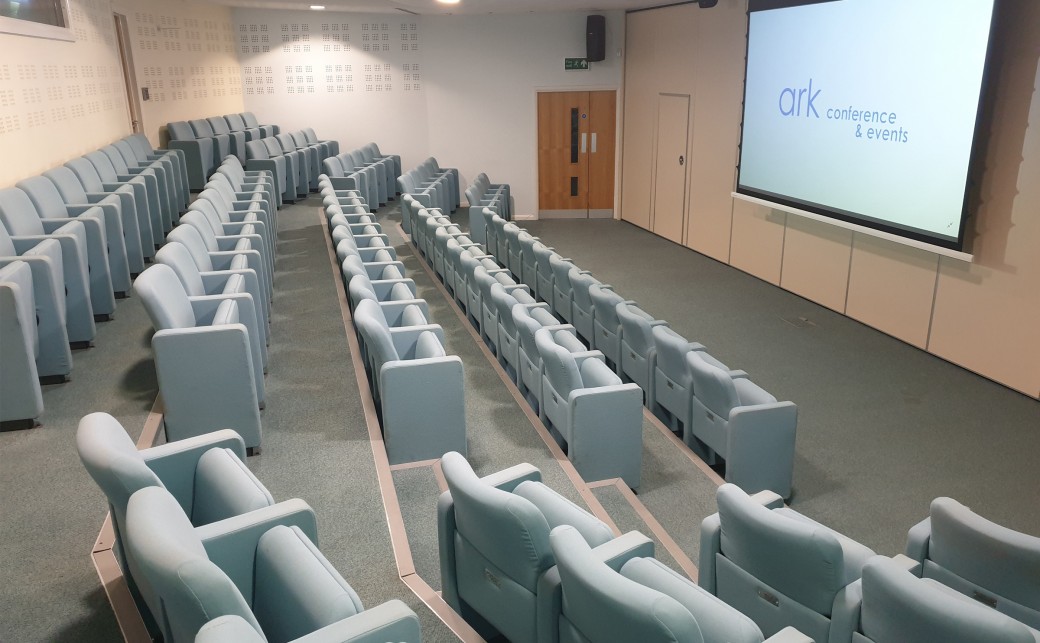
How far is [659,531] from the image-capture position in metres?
3.92

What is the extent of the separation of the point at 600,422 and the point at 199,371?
2.09m

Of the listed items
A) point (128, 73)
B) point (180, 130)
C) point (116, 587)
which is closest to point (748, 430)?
point (116, 587)

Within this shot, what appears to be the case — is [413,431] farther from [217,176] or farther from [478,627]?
[217,176]

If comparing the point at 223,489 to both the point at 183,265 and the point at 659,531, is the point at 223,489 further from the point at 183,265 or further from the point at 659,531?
the point at 183,265

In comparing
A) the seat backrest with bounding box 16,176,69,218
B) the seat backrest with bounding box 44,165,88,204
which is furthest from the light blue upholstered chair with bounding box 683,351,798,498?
the seat backrest with bounding box 44,165,88,204

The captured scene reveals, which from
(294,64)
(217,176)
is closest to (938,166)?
(217,176)

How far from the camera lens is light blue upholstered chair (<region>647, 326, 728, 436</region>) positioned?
197 inches

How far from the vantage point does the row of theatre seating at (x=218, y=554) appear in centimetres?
183

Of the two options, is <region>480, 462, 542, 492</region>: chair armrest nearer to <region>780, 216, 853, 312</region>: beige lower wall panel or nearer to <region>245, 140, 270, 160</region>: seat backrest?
<region>780, 216, 853, 312</region>: beige lower wall panel

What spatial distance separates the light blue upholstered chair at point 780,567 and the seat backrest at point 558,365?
4.91 ft

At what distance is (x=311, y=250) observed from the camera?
925cm

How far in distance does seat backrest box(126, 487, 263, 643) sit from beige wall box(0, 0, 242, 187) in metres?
6.57

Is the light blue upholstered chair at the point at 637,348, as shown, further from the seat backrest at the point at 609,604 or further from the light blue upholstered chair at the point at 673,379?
the seat backrest at the point at 609,604

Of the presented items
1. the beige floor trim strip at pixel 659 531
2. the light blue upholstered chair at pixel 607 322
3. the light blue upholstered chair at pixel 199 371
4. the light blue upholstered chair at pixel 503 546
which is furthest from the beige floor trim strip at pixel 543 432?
the light blue upholstered chair at pixel 199 371
